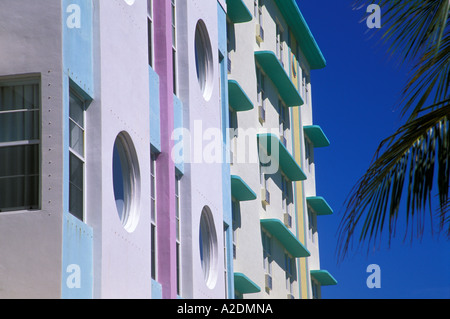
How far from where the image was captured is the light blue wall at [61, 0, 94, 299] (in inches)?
587

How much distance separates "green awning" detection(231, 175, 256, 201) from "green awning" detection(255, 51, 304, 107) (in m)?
6.67

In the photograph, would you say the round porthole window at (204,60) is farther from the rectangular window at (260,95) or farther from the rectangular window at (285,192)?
the rectangular window at (285,192)

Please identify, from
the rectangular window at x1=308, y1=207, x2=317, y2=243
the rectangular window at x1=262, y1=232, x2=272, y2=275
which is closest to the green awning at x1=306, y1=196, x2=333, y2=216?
the rectangular window at x1=308, y1=207, x2=317, y2=243

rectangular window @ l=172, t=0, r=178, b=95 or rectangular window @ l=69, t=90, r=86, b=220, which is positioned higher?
rectangular window @ l=172, t=0, r=178, b=95

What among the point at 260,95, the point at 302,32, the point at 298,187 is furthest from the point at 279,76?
the point at 298,187

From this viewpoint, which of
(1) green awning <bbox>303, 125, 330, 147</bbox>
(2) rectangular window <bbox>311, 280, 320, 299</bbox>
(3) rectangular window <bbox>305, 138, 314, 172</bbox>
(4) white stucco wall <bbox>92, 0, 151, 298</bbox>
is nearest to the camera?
(4) white stucco wall <bbox>92, 0, 151, 298</bbox>

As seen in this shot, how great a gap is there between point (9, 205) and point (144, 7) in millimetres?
6783

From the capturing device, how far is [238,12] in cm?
3462

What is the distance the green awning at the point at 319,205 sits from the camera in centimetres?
4741

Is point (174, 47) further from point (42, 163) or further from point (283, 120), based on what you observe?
point (283, 120)

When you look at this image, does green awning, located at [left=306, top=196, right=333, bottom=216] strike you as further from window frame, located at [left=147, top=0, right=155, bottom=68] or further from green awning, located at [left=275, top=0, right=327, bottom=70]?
window frame, located at [left=147, top=0, right=155, bottom=68]

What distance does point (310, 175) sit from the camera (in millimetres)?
49375

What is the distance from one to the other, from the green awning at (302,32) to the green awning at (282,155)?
7.22 m

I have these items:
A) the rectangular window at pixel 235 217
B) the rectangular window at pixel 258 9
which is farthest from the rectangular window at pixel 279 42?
the rectangular window at pixel 235 217
